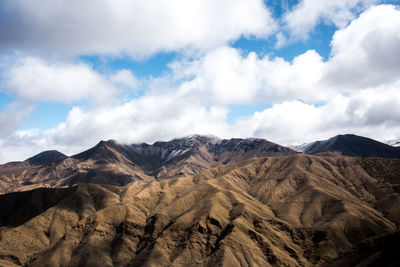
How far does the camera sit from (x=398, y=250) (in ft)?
454

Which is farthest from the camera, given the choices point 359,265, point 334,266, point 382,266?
point 334,266

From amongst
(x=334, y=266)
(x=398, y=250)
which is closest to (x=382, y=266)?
(x=398, y=250)

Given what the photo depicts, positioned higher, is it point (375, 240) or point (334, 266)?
Answer: point (375, 240)

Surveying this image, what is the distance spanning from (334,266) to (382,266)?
35.8 meters

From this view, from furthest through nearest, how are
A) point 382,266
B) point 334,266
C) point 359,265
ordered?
point 334,266, point 359,265, point 382,266

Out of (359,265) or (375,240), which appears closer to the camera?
(359,265)

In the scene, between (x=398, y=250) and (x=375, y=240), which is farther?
(x=375, y=240)

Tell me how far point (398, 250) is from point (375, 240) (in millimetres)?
30904

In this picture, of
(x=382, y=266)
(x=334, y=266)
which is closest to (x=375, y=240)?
(x=334, y=266)

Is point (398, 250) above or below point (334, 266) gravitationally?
above

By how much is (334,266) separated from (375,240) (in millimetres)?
25814

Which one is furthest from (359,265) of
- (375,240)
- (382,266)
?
(375,240)

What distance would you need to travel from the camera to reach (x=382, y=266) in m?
132

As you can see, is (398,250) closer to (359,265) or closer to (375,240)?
(359,265)
